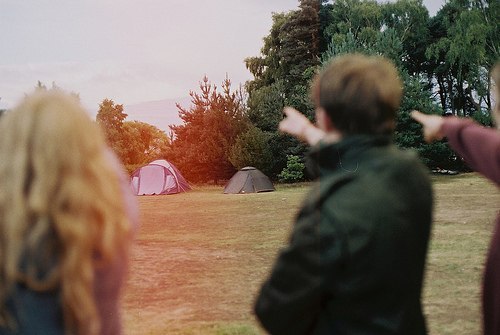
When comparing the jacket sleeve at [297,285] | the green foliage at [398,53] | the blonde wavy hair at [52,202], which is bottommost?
the jacket sleeve at [297,285]

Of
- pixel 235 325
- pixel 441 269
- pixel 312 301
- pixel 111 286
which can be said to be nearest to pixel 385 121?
pixel 312 301

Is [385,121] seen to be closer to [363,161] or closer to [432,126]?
[363,161]

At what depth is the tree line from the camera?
2477 cm

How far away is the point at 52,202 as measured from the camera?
1165 mm

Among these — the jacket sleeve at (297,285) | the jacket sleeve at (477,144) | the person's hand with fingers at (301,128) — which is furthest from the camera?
the jacket sleeve at (477,144)

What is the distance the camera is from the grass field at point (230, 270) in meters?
4.34

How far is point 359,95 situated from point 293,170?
73.8 ft

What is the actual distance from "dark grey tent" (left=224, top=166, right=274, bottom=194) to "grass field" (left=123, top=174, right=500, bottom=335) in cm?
696

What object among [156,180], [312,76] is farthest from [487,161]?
[312,76]

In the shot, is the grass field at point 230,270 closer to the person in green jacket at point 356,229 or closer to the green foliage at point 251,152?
the person in green jacket at point 356,229

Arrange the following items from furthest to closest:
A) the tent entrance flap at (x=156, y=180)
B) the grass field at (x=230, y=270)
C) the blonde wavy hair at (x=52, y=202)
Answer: the tent entrance flap at (x=156, y=180) → the grass field at (x=230, y=270) → the blonde wavy hair at (x=52, y=202)

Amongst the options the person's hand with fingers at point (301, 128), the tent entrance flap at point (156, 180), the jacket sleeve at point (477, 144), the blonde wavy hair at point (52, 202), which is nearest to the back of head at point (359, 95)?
the person's hand with fingers at point (301, 128)

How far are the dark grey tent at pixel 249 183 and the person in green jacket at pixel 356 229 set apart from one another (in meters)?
17.1

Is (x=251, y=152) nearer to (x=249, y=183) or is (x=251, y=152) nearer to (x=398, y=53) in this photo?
(x=249, y=183)
